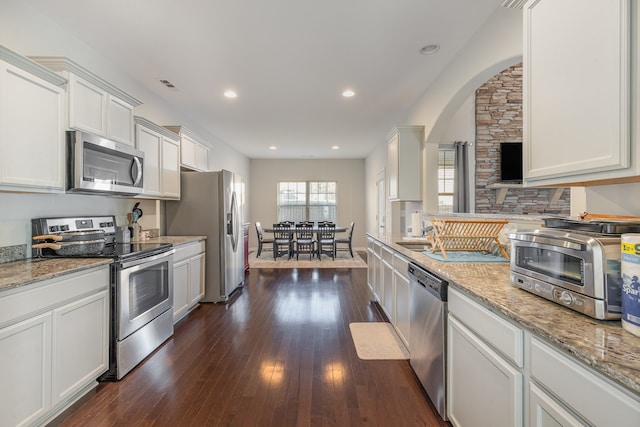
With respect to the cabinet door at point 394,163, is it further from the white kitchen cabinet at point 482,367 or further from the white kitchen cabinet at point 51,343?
the white kitchen cabinet at point 51,343

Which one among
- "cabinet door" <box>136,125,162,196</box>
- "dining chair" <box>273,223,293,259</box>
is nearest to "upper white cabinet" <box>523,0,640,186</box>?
"cabinet door" <box>136,125,162,196</box>

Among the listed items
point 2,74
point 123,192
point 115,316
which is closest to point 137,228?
point 123,192

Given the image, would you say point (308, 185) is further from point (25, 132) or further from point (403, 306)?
point (25, 132)

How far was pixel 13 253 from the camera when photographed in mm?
2078

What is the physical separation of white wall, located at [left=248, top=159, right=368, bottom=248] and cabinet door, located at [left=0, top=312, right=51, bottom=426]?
735 cm

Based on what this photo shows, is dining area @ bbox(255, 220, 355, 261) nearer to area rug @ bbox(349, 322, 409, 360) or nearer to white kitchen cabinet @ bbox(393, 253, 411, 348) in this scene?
area rug @ bbox(349, 322, 409, 360)

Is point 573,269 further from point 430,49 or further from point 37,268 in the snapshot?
point 37,268

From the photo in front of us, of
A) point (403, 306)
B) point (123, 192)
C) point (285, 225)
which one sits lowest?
point (403, 306)

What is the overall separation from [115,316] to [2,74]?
1633mm

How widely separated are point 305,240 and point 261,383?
4.83m

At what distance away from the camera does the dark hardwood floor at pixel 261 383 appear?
1.82 meters

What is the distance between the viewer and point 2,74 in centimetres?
170

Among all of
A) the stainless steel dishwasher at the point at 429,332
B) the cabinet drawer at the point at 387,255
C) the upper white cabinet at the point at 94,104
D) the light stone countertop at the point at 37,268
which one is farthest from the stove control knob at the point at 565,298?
the upper white cabinet at the point at 94,104

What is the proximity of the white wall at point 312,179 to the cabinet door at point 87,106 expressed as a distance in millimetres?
6573
